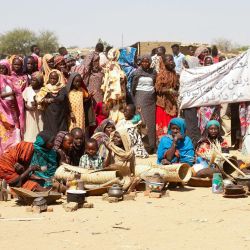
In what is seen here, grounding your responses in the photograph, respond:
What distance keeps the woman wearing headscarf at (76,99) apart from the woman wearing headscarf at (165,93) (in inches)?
69.5

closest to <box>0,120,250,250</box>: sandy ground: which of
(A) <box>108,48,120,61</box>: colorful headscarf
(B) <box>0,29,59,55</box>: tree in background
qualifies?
(A) <box>108,48,120,61</box>: colorful headscarf

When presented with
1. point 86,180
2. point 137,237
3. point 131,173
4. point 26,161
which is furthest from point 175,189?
point 137,237

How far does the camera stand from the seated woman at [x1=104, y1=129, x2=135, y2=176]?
25.1ft

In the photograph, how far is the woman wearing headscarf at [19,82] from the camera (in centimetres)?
975

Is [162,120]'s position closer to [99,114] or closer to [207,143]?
[99,114]

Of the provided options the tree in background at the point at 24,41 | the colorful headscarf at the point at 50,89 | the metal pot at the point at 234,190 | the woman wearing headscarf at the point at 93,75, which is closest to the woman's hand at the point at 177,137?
the metal pot at the point at 234,190

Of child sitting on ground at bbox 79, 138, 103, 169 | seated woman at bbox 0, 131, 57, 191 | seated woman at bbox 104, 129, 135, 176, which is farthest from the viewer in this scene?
child sitting on ground at bbox 79, 138, 103, 169

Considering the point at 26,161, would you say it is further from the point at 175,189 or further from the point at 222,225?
the point at 222,225

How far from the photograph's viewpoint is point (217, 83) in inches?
435

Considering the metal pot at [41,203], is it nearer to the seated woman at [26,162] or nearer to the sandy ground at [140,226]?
the sandy ground at [140,226]

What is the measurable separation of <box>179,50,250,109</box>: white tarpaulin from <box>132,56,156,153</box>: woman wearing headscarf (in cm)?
53

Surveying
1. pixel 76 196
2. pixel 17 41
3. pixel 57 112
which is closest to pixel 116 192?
pixel 76 196

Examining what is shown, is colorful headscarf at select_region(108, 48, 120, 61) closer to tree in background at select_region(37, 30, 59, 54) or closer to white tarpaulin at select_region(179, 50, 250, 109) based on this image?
white tarpaulin at select_region(179, 50, 250, 109)

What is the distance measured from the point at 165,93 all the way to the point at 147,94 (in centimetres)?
32
